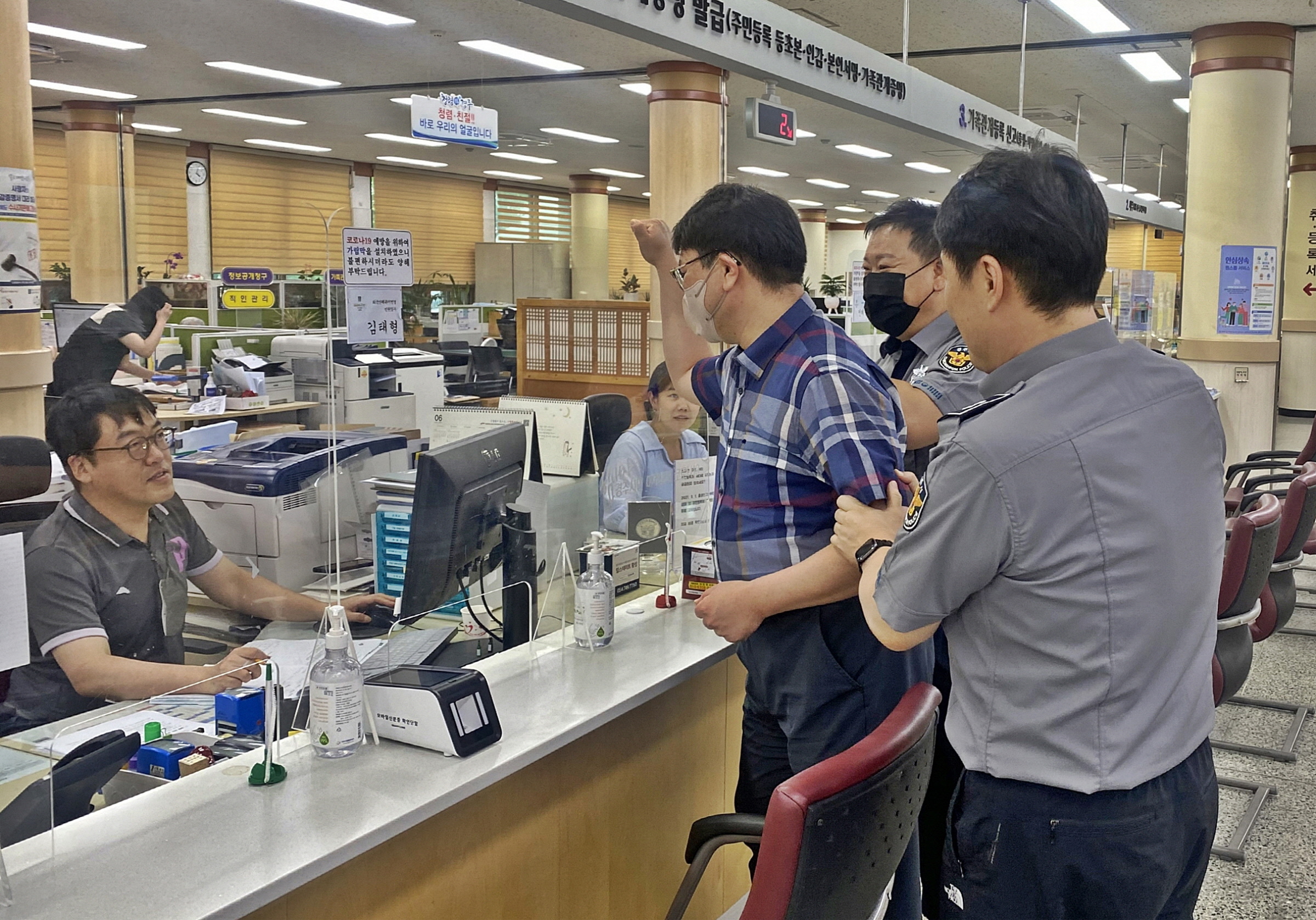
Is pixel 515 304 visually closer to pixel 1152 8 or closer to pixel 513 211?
pixel 513 211

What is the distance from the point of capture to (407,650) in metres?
1.80

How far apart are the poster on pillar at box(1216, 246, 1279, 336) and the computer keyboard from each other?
6.81 m

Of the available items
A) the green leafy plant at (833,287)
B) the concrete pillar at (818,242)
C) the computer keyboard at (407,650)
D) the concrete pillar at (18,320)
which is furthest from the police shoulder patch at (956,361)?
the concrete pillar at (818,242)

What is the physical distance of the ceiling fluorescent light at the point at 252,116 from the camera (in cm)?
426

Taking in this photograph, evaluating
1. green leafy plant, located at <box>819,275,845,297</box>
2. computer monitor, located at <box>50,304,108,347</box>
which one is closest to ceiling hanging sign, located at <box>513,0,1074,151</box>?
computer monitor, located at <box>50,304,108,347</box>

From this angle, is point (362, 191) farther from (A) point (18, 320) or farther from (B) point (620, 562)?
(B) point (620, 562)

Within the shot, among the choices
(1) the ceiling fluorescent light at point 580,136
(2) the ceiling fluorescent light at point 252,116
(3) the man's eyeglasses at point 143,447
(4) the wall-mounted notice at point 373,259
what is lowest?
(3) the man's eyeglasses at point 143,447

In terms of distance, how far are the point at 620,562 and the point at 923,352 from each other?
0.79 m

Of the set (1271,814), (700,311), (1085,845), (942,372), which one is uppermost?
(700,311)

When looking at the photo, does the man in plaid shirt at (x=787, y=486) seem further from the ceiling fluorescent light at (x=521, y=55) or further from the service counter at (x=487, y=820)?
the ceiling fluorescent light at (x=521, y=55)

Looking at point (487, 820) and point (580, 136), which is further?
point (580, 136)

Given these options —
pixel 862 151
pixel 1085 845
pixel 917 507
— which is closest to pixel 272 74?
pixel 917 507

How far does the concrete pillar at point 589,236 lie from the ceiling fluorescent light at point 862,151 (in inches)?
176

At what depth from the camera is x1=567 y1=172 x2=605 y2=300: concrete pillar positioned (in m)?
6.89
